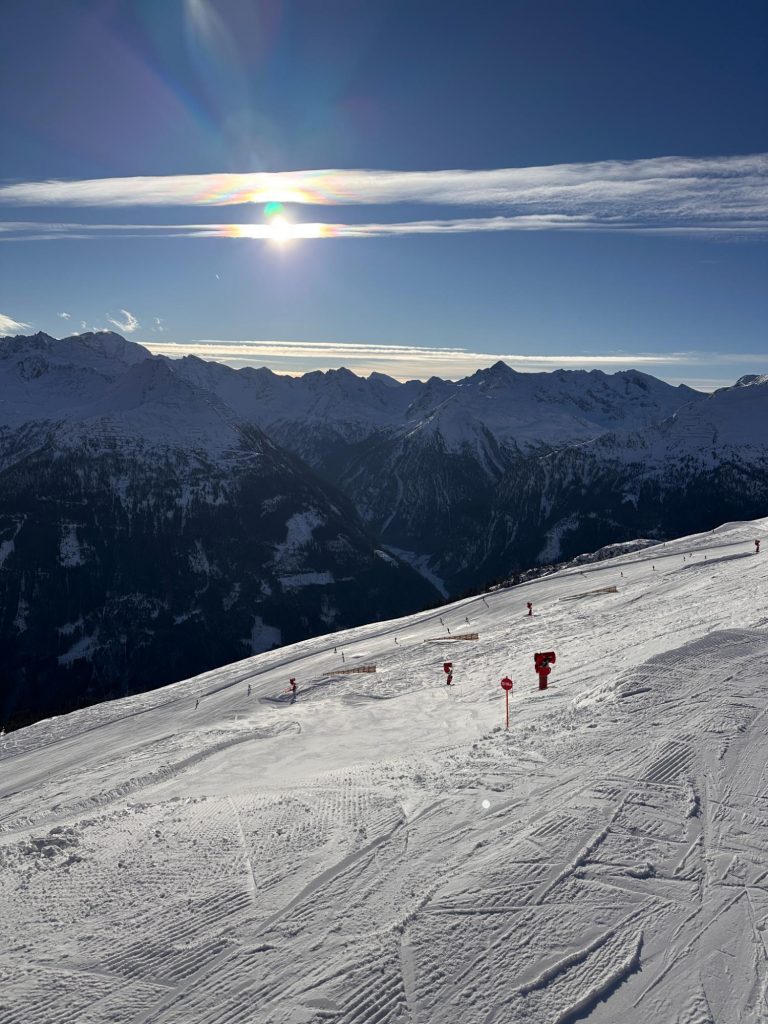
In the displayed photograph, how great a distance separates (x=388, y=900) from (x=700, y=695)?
10789mm

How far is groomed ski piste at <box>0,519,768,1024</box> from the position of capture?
7.74 meters

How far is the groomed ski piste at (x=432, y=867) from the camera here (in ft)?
25.4

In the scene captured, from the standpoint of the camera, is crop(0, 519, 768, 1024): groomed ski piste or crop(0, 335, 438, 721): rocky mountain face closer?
crop(0, 519, 768, 1024): groomed ski piste

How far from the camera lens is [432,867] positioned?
1012 centimetres

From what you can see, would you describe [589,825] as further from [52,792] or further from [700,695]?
[52,792]

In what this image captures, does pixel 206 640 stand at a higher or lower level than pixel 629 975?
lower

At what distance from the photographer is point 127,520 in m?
190

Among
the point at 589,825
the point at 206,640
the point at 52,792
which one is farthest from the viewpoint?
the point at 206,640

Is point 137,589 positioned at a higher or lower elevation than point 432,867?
lower

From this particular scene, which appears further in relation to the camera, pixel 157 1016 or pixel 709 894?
pixel 709 894

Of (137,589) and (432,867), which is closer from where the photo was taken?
(432,867)

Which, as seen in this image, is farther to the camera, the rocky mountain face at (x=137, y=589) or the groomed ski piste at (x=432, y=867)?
the rocky mountain face at (x=137, y=589)

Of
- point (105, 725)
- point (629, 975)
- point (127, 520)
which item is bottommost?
point (105, 725)

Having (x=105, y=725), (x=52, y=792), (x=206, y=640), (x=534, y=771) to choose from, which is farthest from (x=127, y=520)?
(x=534, y=771)
